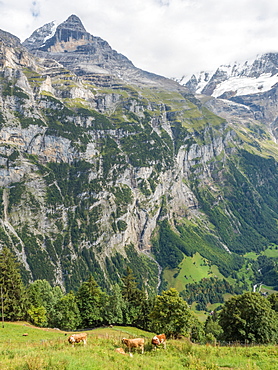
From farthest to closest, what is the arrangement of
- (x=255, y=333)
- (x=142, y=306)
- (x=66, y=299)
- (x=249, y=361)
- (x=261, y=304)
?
(x=142, y=306) < (x=66, y=299) < (x=261, y=304) < (x=255, y=333) < (x=249, y=361)

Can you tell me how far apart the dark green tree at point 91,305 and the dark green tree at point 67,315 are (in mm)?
2657

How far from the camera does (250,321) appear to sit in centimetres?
6862

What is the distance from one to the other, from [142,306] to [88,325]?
21519mm

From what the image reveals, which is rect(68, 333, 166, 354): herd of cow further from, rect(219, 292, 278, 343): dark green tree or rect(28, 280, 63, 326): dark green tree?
rect(28, 280, 63, 326): dark green tree

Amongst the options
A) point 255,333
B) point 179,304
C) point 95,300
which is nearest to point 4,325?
point 95,300

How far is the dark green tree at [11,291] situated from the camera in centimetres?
6975

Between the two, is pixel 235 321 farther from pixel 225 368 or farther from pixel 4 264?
pixel 4 264

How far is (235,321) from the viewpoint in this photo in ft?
230

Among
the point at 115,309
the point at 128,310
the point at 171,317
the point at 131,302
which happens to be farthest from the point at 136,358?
the point at 131,302

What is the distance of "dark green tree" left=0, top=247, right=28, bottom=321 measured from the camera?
229 ft

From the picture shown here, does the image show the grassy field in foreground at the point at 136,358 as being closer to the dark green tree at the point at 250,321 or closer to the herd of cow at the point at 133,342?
the herd of cow at the point at 133,342

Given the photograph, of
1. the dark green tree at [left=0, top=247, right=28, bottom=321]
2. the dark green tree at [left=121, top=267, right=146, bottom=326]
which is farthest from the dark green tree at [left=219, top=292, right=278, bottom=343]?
the dark green tree at [left=0, top=247, right=28, bottom=321]

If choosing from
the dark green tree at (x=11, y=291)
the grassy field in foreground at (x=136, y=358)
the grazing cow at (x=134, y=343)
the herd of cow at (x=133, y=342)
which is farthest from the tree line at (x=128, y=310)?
the grazing cow at (x=134, y=343)

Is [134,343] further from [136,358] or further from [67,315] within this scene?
[67,315]
